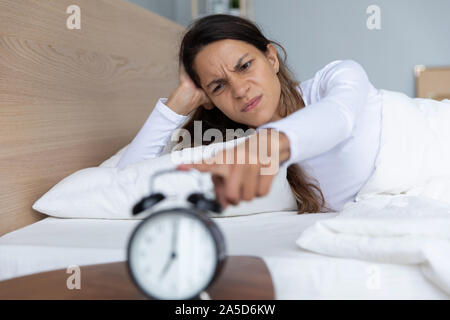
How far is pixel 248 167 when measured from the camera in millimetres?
565

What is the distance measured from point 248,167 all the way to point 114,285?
27 cm

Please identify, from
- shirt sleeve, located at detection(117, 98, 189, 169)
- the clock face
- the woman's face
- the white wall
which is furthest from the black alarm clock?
the white wall

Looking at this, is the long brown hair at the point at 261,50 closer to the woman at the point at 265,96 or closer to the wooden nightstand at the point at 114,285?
the woman at the point at 265,96

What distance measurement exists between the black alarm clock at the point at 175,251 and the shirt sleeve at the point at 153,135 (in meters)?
0.83

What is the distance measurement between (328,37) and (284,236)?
8.51 feet

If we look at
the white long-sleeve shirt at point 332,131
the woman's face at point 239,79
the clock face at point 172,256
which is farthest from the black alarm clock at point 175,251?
the woman's face at point 239,79

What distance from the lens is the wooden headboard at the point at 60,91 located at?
3.71 feet

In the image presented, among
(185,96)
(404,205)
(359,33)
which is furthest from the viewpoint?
(359,33)

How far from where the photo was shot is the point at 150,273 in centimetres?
56

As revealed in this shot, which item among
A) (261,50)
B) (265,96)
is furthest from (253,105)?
(261,50)

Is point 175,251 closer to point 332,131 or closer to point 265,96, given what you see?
point 332,131

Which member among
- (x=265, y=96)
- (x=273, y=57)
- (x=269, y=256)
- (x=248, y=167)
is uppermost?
(x=273, y=57)

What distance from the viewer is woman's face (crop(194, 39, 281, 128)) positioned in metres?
1.17
